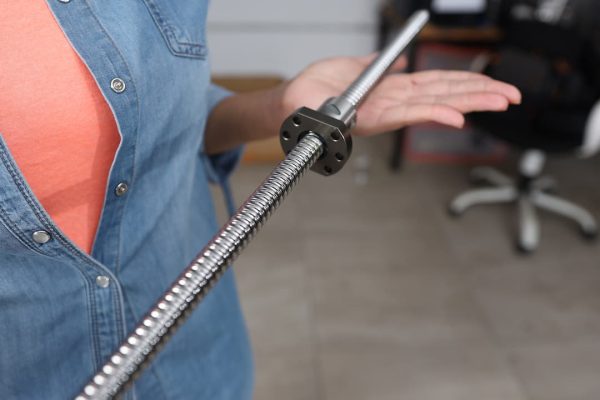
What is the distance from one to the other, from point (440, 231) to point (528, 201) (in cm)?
32

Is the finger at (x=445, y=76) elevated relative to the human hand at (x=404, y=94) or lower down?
elevated

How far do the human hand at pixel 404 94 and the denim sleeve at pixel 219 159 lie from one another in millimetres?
107

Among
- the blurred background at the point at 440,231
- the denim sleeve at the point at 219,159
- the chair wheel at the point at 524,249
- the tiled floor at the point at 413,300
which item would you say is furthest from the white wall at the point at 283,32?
the denim sleeve at the point at 219,159

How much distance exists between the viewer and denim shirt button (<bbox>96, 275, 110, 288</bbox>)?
1.56 ft

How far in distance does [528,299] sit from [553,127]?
0.52 meters

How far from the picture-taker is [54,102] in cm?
40

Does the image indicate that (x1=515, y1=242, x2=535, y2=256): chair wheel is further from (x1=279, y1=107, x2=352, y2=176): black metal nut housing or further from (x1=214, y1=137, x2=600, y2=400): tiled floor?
(x1=279, y1=107, x2=352, y2=176): black metal nut housing

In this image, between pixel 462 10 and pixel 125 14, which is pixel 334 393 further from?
pixel 462 10

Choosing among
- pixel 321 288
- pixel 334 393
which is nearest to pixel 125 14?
pixel 334 393

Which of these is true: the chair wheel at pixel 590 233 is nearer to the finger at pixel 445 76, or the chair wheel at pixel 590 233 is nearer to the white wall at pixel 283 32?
the white wall at pixel 283 32

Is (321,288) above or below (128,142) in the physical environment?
below

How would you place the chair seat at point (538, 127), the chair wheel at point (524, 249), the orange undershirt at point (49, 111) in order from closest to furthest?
the orange undershirt at point (49, 111), the chair seat at point (538, 127), the chair wheel at point (524, 249)

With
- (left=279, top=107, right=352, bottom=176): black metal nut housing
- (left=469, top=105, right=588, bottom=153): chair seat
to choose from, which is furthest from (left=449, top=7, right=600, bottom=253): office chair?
(left=279, top=107, right=352, bottom=176): black metal nut housing

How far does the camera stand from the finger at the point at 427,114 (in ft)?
1.75
